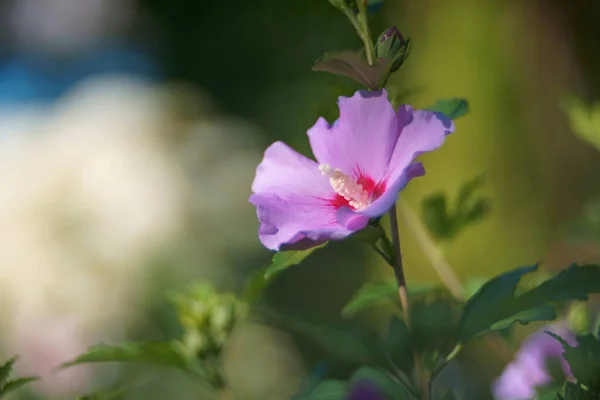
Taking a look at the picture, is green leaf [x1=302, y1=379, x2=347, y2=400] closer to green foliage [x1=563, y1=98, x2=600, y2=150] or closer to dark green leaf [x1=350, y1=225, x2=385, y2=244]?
dark green leaf [x1=350, y1=225, x2=385, y2=244]

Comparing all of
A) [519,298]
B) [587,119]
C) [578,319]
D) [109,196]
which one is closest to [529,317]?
[519,298]

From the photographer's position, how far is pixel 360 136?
1.38 feet

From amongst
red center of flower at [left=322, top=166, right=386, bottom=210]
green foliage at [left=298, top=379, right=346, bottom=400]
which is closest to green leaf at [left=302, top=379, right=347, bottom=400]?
green foliage at [left=298, top=379, right=346, bottom=400]

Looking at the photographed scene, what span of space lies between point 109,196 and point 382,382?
6.89ft

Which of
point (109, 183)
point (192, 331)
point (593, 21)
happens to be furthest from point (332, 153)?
point (593, 21)

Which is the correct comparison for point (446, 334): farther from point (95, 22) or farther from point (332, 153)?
point (95, 22)

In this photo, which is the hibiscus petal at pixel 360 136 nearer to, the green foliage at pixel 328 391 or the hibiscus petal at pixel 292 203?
the hibiscus petal at pixel 292 203

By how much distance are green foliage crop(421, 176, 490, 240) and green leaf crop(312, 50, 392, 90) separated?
0.29 metres

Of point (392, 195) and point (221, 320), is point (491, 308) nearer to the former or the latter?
point (392, 195)

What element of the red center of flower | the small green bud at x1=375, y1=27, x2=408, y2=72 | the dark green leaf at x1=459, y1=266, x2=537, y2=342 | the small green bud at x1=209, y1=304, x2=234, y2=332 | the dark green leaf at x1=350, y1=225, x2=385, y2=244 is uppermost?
the small green bud at x1=375, y1=27, x2=408, y2=72

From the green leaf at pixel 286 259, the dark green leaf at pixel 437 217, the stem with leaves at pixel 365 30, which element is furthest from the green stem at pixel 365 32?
the dark green leaf at pixel 437 217

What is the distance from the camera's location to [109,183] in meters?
2.42

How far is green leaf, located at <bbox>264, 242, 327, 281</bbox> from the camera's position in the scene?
392 mm

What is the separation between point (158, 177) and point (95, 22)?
Result: 1.74 meters
